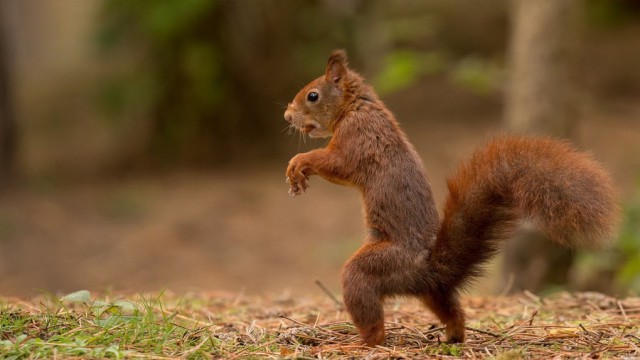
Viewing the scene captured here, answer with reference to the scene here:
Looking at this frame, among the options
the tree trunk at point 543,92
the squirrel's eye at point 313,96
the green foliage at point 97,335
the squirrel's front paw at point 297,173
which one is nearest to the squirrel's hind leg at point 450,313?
the squirrel's front paw at point 297,173

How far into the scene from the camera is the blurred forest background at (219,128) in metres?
8.53

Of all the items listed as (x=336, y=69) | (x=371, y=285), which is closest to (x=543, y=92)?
(x=336, y=69)

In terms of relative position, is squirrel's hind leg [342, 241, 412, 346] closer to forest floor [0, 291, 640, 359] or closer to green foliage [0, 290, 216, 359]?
forest floor [0, 291, 640, 359]

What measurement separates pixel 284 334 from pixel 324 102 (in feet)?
3.29

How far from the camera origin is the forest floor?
8.53ft

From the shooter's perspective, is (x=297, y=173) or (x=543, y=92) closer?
(x=297, y=173)

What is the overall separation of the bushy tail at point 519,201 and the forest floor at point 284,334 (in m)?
0.33

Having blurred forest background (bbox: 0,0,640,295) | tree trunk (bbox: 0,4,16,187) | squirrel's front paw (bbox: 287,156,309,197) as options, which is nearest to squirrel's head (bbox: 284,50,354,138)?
squirrel's front paw (bbox: 287,156,309,197)

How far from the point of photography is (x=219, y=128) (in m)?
10.9

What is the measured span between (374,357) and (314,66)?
316 inches

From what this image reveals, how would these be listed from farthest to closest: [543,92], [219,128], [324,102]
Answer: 1. [219,128]
2. [543,92]
3. [324,102]

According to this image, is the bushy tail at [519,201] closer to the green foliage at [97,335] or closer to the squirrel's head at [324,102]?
the squirrel's head at [324,102]

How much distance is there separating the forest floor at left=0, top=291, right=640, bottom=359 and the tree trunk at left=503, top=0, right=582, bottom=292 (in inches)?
60.7

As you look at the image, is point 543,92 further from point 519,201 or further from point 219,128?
point 219,128
